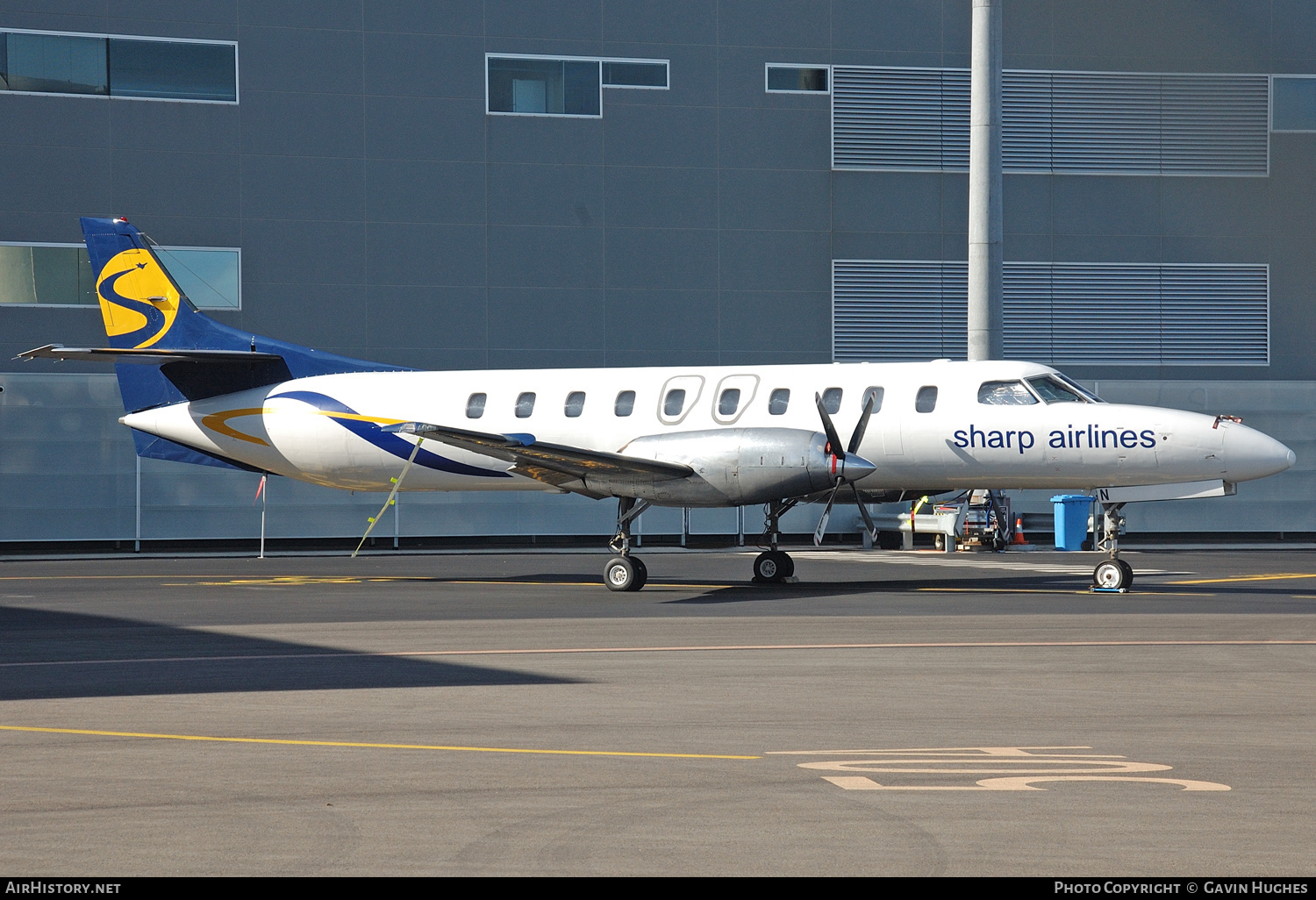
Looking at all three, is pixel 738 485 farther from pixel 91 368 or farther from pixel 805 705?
pixel 91 368

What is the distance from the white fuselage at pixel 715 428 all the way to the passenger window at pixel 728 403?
0.06 metres

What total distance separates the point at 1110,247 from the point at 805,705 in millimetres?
32695

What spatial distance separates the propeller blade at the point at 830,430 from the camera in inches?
756

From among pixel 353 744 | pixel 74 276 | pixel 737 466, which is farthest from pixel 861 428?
pixel 74 276

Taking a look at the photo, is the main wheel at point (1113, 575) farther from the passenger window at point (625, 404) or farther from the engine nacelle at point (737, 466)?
the passenger window at point (625, 404)

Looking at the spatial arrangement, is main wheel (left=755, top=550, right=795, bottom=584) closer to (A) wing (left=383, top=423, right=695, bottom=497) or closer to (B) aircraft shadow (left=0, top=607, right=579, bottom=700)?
(A) wing (left=383, top=423, right=695, bottom=497)

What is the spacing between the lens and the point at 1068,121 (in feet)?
128

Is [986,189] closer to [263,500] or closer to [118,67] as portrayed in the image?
[263,500]

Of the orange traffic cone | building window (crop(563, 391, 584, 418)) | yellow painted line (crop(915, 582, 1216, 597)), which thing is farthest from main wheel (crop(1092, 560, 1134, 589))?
the orange traffic cone

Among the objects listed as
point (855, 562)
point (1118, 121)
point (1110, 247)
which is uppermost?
point (1118, 121)

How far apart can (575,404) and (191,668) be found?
1070 cm

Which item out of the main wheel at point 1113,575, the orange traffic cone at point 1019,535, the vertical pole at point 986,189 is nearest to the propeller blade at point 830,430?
the main wheel at point 1113,575
